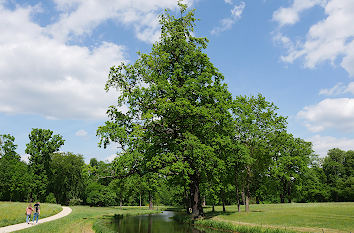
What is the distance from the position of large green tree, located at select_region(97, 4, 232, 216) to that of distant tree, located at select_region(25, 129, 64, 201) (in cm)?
5350

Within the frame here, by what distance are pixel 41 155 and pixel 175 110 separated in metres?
63.6

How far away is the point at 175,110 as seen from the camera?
92.1ft

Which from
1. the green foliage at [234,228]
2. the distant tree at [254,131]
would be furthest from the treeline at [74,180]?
the green foliage at [234,228]

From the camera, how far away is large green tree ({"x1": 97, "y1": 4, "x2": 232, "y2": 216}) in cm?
2850

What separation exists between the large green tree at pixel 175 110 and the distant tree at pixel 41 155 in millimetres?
53499

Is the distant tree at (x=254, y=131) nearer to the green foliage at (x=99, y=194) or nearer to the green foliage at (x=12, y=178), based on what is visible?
the green foliage at (x=99, y=194)

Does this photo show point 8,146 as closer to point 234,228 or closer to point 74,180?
point 74,180

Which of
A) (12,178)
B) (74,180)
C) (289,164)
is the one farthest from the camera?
(74,180)

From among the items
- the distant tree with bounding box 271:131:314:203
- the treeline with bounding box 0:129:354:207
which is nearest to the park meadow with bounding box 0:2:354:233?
the distant tree with bounding box 271:131:314:203

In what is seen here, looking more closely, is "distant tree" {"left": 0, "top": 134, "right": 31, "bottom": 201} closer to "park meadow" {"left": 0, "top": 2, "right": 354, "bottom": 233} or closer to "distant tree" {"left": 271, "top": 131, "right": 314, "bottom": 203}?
"park meadow" {"left": 0, "top": 2, "right": 354, "bottom": 233}

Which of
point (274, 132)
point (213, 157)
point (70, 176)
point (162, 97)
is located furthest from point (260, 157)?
point (70, 176)

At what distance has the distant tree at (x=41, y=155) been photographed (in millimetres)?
72125

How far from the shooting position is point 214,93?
30797mm

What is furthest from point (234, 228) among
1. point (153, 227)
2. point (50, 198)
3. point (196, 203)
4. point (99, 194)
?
point (50, 198)
